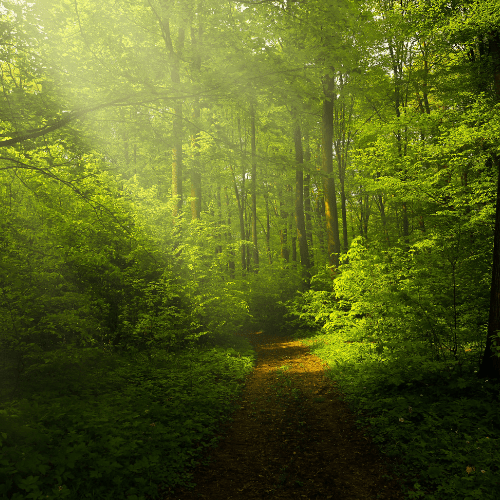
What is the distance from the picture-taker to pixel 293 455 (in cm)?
464

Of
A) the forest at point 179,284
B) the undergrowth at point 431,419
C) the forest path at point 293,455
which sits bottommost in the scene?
the forest path at point 293,455

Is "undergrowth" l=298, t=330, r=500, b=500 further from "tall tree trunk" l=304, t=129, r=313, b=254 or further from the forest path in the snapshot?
"tall tree trunk" l=304, t=129, r=313, b=254

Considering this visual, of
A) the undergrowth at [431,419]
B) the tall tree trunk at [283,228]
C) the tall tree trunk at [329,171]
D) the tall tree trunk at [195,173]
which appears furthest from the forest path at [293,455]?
the tall tree trunk at [283,228]

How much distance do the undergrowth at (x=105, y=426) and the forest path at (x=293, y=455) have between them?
1.14 ft

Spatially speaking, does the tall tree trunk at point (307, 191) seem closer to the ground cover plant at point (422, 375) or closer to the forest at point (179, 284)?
the forest at point (179, 284)

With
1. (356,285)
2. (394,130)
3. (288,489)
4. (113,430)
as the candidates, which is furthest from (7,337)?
(394,130)

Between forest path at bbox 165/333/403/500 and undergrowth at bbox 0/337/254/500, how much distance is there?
348mm

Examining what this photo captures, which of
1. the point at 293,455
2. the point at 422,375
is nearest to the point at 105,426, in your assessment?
the point at 293,455

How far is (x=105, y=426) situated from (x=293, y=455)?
2.58 metres

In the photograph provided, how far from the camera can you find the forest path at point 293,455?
3.83 meters

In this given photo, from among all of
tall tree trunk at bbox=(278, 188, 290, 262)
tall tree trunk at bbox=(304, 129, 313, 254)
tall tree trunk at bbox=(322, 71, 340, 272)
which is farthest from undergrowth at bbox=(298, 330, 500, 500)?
tall tree trunk at bbox=(278, 188, 290, 262)

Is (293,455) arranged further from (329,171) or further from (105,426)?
(329,171)

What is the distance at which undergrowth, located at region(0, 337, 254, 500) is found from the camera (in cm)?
339

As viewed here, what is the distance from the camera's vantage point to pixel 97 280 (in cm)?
827
